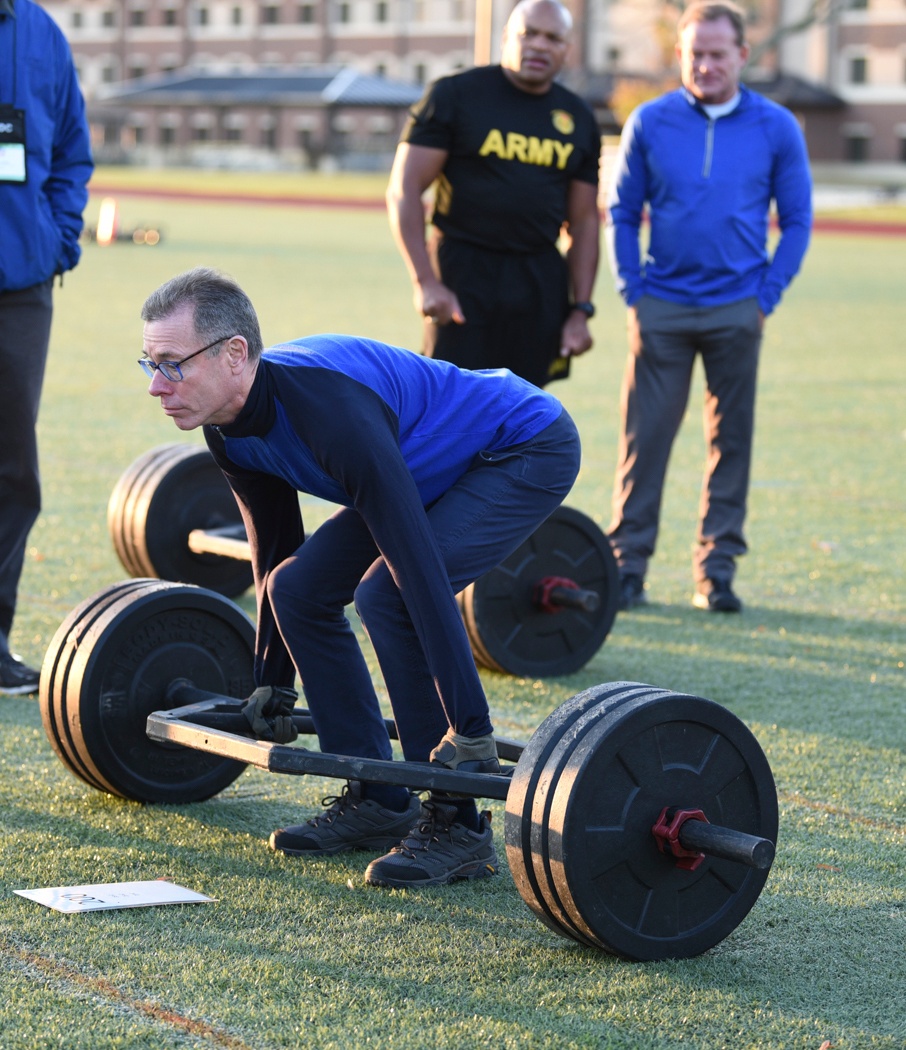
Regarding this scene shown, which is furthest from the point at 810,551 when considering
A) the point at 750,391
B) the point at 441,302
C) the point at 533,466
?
the point at 533,466

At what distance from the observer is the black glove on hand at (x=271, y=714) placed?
4.11m

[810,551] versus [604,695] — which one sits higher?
[604,695]

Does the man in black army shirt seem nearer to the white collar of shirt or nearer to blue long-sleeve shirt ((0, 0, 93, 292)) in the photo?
the white collar of shirt

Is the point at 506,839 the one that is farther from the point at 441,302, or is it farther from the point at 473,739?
the point at 441,302

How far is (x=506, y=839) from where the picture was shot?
3420 millimetres

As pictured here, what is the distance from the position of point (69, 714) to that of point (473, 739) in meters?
1.20

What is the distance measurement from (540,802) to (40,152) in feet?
10.6

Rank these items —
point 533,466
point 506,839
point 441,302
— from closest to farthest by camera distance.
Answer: point 506,839, point 533,466, point 441,302

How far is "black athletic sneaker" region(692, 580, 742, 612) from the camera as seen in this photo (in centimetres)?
693

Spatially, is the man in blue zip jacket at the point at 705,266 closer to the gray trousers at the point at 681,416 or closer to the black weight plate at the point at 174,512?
the gray trousers at the point at 681,416

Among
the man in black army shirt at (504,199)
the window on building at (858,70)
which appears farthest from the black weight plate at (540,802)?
the window on building at (858,70)

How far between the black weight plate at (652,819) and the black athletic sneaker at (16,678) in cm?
270

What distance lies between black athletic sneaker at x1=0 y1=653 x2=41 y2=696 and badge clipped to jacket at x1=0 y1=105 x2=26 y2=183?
1555 millimetres

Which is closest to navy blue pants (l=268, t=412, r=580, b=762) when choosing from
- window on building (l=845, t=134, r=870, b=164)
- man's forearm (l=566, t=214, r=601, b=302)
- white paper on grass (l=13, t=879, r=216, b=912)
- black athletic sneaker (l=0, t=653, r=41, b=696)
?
white paper on grass (l=13, t=879, r=216, b=912)
